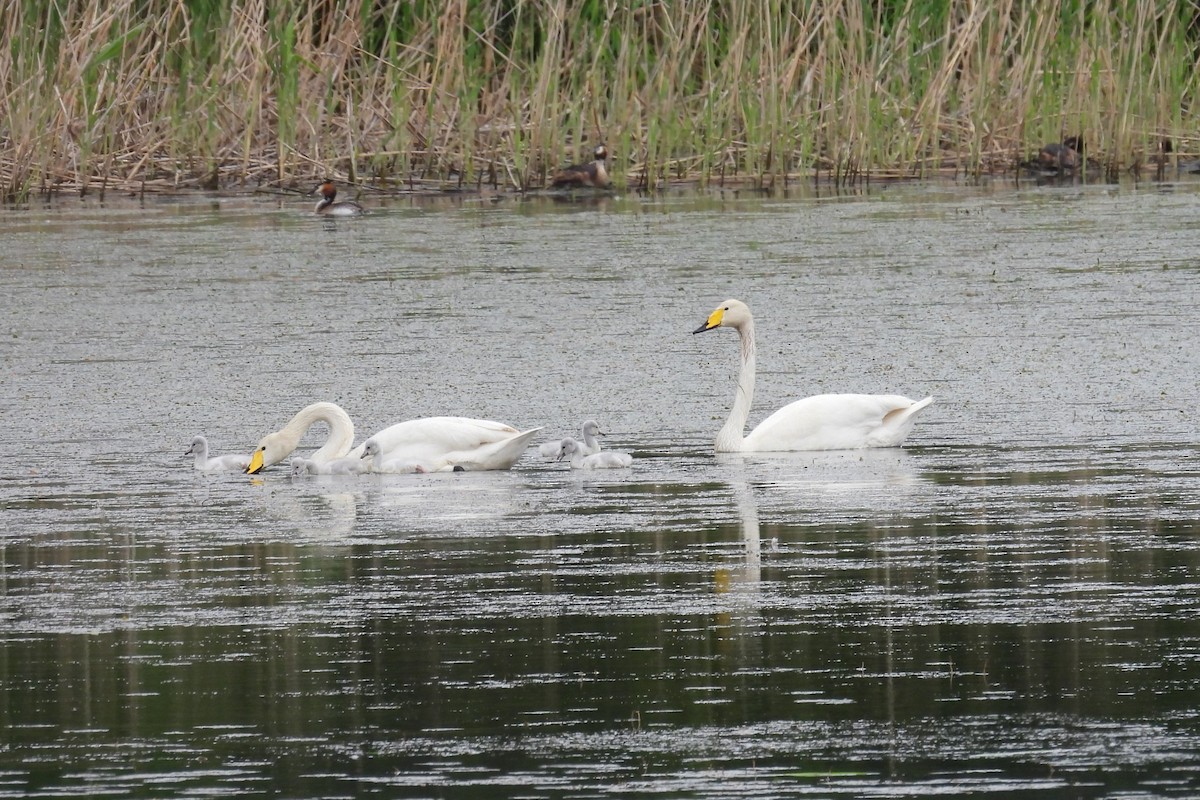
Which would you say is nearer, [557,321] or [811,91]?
[557,321]

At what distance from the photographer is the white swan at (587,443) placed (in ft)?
30.2

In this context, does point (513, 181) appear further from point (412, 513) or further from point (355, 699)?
point (355, 699)

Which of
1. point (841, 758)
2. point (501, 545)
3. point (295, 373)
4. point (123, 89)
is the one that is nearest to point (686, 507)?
point (501, 545)

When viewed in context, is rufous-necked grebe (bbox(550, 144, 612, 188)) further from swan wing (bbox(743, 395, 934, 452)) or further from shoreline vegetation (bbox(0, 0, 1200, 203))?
swan wing (bbox(743, 395, 934, 452))

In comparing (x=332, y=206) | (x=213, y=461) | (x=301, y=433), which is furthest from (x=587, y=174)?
(x=213, y=461)

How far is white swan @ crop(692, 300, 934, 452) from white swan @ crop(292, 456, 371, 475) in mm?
1446

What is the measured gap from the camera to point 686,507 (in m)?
8.19

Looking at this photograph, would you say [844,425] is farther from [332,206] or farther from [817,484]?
[332,206]

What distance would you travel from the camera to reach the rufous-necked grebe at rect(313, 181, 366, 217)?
2102cm

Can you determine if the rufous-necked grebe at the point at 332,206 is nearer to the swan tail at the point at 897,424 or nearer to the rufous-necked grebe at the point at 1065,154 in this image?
the rufous-necked grebe at the point at 1065,154

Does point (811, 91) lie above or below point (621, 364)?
above

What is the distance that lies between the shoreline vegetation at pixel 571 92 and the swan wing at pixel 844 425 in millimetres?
12231

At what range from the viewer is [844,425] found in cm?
962

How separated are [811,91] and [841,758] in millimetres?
18193
